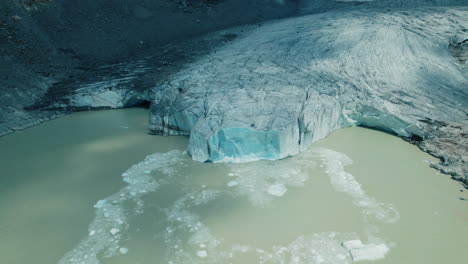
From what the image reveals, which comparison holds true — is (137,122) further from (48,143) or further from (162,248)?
(162,248)

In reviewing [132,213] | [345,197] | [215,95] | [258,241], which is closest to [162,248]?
[132,213]

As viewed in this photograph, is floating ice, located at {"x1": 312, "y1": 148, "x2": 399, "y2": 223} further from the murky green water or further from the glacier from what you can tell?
the glacier

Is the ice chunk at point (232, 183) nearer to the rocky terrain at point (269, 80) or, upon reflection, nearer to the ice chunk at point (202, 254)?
the rocky terrain at point (269, 80)

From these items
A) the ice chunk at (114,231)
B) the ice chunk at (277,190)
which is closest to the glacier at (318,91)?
the ice chunk at (277,190)

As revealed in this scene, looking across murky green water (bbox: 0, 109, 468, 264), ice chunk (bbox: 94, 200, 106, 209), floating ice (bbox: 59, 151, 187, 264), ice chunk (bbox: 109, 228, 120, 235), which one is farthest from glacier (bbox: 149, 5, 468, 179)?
ice chunk (bbox: 109, 228, 120, 235)

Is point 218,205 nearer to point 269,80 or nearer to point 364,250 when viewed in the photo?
point 364,250
